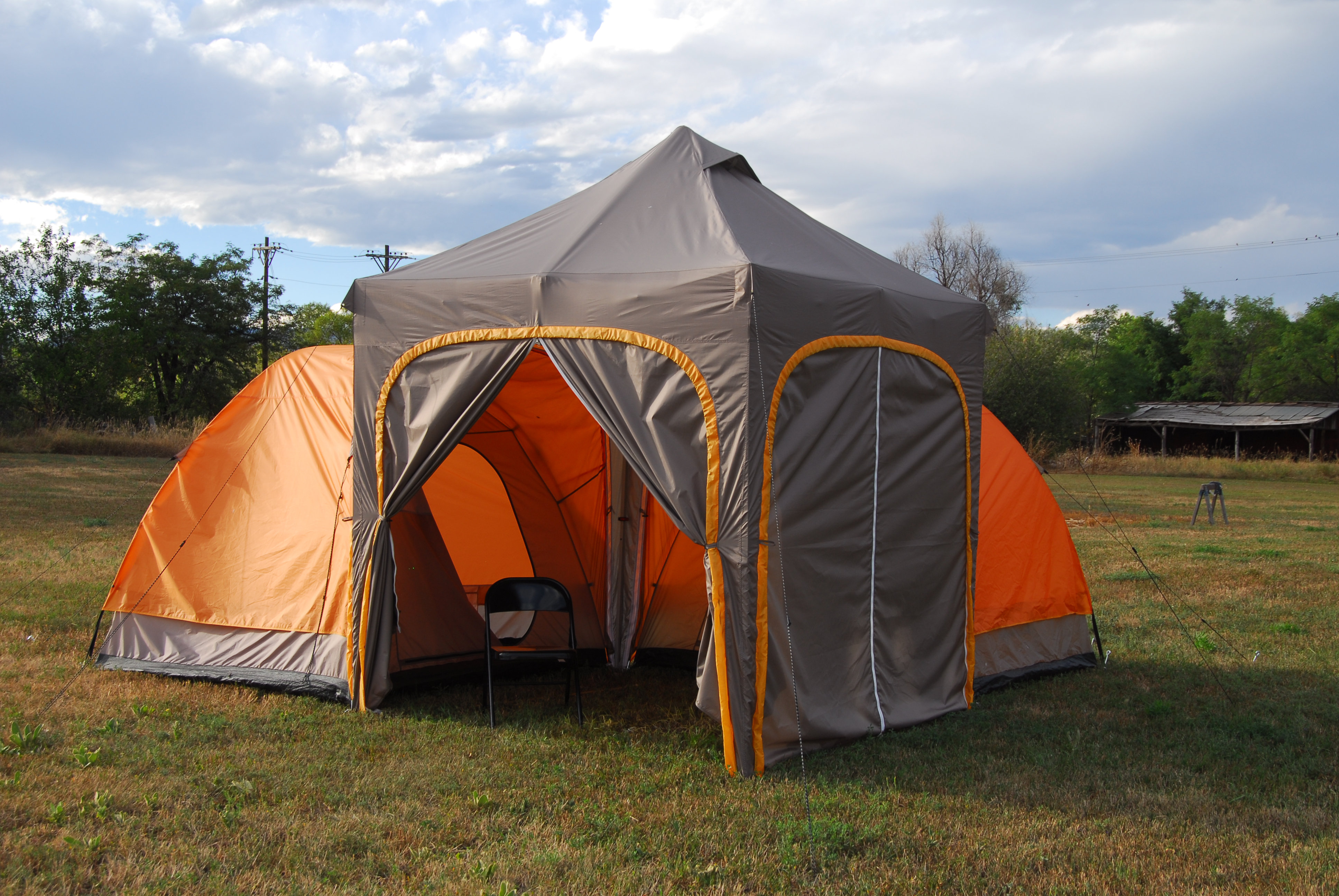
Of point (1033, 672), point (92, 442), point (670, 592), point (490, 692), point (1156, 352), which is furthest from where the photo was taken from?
point (1156, 352)

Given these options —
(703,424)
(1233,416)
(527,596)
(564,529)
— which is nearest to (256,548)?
(527,596)

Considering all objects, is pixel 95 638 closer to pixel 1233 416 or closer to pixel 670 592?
pixel 670 592

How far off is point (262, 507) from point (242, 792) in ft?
8.04

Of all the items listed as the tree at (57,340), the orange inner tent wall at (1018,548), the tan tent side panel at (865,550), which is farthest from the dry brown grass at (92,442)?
the tan tent side panel at (865,550)

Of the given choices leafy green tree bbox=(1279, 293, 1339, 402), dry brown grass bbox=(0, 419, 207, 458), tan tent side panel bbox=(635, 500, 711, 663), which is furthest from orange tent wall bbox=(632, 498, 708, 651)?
leafy green tree bbox=(1279, 293, 1339, 402)

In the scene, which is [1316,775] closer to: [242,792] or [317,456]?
[242,792]

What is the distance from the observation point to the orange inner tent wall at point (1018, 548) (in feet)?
20.3

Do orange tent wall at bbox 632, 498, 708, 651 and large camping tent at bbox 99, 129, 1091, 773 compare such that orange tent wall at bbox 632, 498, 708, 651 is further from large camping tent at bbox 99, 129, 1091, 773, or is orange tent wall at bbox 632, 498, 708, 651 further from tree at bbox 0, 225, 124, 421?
tree at bbox 0, 225, 124, 421

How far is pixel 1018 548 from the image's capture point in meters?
6.39

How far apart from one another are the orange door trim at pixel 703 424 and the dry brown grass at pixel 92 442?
21.4 metres

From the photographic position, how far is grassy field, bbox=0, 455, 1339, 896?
3477mm

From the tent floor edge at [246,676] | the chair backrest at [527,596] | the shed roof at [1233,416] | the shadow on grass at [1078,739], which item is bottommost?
the shadow on grass at [1078,739]

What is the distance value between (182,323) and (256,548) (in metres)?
33.4

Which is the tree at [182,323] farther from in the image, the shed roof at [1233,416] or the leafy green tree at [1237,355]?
the leafy green tree at [1237,355]
